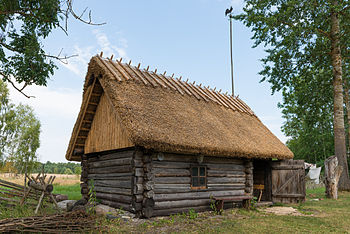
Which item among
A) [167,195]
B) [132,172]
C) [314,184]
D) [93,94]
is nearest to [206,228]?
[167,195]

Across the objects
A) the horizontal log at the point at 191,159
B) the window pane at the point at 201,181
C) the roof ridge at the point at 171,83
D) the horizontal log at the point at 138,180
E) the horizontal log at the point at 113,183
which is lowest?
the horizontal log at the point at 113,183

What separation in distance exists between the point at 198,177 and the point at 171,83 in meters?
4.67

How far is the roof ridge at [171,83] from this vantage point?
11.3 m

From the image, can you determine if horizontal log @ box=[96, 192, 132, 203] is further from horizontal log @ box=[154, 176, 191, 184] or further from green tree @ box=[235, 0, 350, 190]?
green tree @ box=[235, 0, 350, 190]

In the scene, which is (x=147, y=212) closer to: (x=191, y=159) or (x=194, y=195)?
(x=194, y=195)

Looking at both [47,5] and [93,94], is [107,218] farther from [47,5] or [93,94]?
[47,5]

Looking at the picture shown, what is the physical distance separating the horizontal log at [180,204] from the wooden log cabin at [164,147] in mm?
32

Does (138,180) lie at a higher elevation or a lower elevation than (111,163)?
lower

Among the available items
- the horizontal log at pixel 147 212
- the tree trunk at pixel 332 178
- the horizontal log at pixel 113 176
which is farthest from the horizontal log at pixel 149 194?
the tree trunk at pixel 332 178

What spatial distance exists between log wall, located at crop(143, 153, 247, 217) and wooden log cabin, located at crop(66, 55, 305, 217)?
33mm

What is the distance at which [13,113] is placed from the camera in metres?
36.3

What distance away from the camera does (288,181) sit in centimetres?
1344

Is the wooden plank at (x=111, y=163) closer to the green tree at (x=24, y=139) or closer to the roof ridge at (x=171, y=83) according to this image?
the roof ridge at (x=171, y=83)

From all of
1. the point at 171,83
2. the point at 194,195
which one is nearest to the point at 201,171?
the point at 194,195
